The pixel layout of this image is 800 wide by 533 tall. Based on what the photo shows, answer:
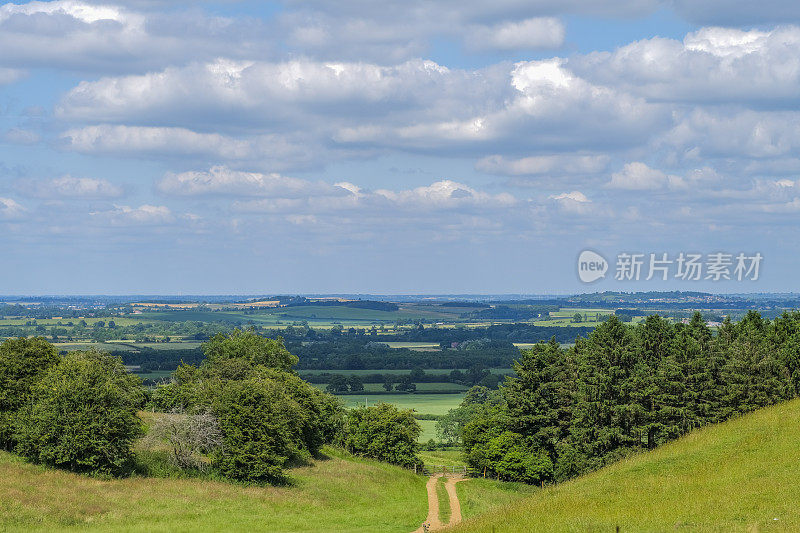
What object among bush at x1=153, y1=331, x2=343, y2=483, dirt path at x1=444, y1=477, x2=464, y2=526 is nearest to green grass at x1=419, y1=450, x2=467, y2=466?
bush at x1=153, y1=331, x2=343, y2=483

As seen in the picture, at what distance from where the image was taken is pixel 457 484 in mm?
92625

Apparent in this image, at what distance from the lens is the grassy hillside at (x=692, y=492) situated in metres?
40.7

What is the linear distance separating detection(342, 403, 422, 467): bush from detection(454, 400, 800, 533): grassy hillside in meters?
46.1

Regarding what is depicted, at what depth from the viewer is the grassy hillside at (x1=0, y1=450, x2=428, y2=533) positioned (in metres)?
54.6

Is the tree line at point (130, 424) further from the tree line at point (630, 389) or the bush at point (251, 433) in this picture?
the tree line at point (630, 389)

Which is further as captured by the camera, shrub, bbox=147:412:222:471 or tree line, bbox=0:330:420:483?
shrub, bbox=147:412:222:471

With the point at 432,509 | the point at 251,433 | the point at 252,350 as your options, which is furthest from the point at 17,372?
the point at 252,350

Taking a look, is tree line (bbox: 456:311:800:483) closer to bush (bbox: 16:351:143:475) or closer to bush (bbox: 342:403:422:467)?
bush (bbox: 342:403:422:467)

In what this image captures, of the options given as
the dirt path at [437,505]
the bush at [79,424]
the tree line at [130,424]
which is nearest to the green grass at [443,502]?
the dirt path at [437,505]

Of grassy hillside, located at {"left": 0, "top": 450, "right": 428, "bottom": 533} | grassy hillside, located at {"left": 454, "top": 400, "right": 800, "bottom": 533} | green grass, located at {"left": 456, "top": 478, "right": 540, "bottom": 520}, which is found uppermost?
grassy hillside, located at {"left": 454, "top": 400, "right": 800, "bottom": 533}

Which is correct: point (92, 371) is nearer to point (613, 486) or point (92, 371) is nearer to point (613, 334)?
point (613, 486)

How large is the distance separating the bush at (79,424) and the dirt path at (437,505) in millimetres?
26731

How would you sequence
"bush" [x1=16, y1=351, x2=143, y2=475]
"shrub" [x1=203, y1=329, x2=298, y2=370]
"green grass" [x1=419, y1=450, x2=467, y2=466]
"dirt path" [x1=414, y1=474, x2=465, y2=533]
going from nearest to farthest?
"dirt path" [x1=414, y1=474, x2=465, y2=533], "bush" [x1=16, y1=351, x2=143, y2=475], "shrub" [x1=203, y1=329, x2=298, y2=370], "green grass" [x1=419, y1=450, x2=467, y2=466]

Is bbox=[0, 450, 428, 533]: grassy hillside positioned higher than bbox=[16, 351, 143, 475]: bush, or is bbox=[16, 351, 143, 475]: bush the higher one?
bbox=[16, 351, 143, 475]: bush
